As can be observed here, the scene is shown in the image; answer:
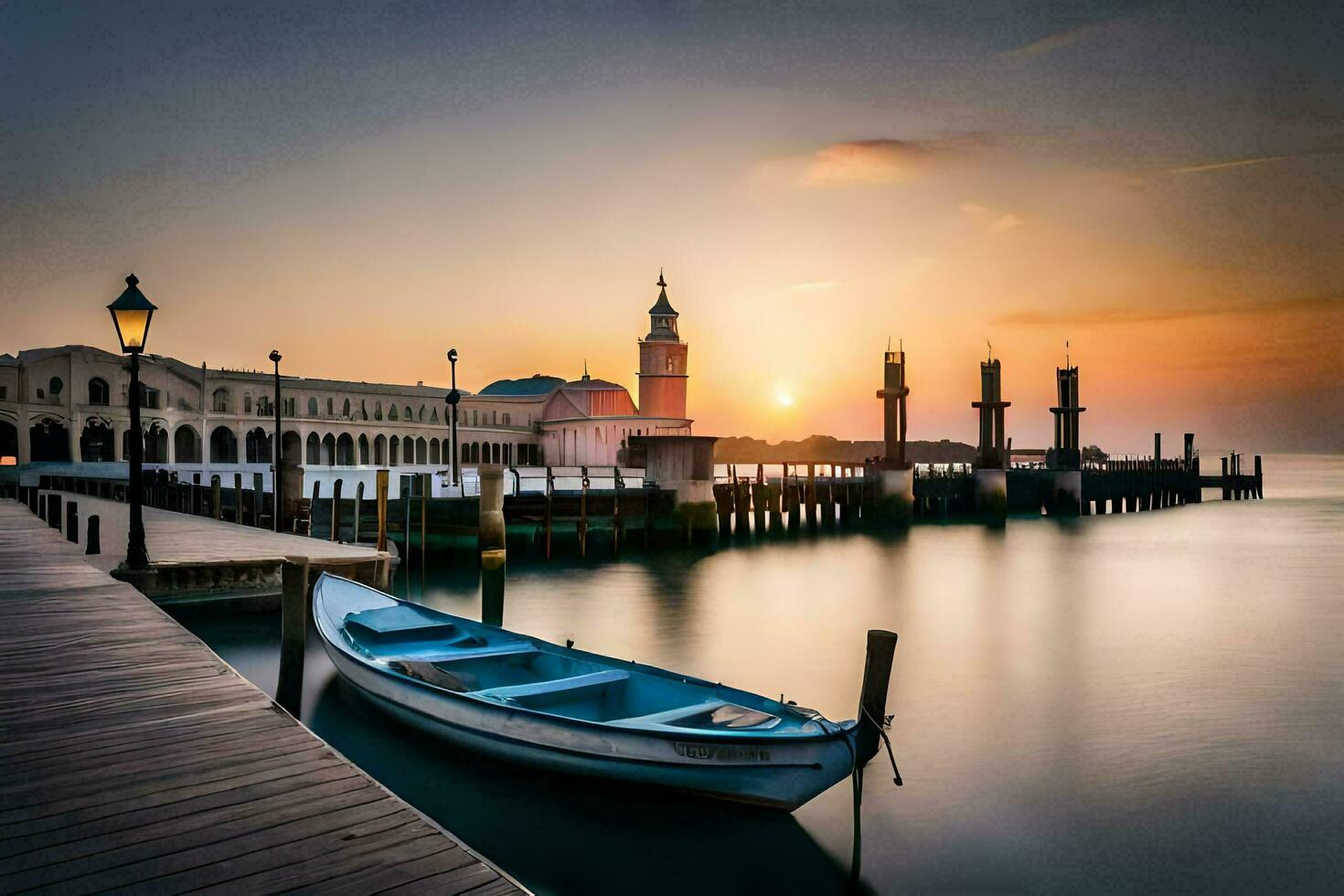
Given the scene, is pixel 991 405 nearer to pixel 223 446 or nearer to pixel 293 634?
pixel 293 634

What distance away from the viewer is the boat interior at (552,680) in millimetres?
8461

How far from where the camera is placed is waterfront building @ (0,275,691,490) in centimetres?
5284

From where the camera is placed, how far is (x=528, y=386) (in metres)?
94.6

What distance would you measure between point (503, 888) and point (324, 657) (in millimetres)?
13538

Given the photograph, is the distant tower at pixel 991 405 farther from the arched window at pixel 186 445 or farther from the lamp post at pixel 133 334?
the arched window at pixel 186 445

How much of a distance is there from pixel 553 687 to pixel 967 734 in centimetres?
692

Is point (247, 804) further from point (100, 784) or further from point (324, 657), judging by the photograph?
point (324, 657)

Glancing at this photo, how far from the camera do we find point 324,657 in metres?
15.9

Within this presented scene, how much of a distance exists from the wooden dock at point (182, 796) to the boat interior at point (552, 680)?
3.23m

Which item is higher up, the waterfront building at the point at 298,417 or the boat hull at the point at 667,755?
the waterfront building at the point at 298,417

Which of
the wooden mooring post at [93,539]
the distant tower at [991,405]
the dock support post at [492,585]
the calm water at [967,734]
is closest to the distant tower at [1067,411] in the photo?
the distant tower at [991,405]

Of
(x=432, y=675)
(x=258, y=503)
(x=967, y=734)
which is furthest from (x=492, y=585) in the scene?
(x=258, y=503)

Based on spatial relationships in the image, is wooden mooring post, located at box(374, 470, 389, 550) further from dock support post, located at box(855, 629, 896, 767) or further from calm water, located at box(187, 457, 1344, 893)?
dock support post, located at box(855, 629, 896, 767)

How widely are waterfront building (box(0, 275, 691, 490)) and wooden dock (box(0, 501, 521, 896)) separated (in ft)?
123
